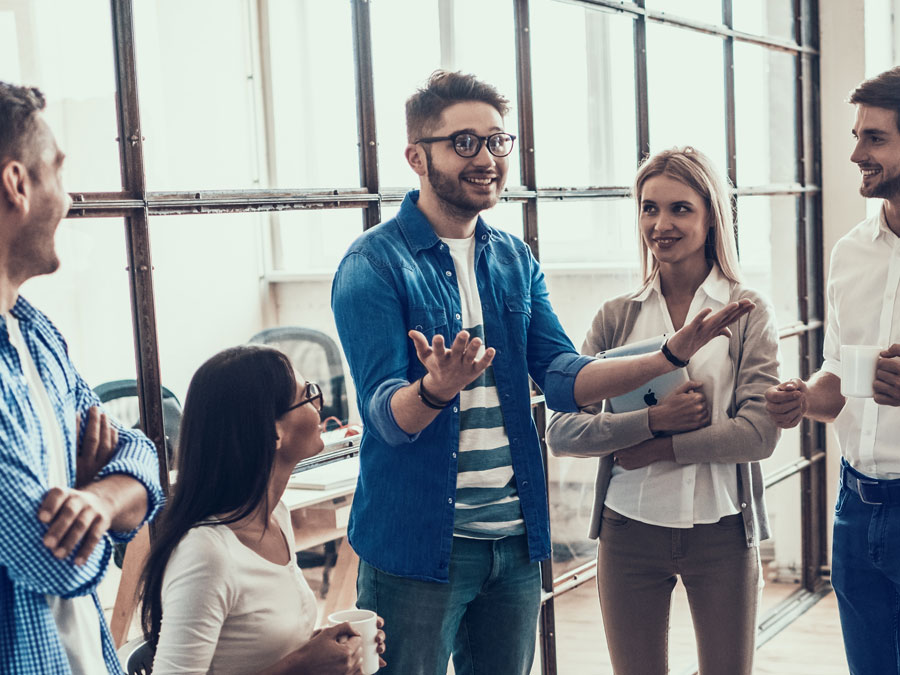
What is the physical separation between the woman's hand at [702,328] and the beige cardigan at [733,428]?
0.96 ft

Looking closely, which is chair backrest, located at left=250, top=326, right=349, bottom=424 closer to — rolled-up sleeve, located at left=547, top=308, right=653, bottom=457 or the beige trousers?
rolled-up sleeve, located at left=547, top=308, right=653, bottom=457

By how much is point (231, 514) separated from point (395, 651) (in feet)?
1.49

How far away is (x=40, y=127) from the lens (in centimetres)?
114

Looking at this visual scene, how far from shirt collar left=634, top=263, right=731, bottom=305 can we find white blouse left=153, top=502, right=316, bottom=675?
106 centimetres

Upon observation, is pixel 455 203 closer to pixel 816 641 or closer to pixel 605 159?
pixel 605 159

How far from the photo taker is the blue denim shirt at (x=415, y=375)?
5.48 feet

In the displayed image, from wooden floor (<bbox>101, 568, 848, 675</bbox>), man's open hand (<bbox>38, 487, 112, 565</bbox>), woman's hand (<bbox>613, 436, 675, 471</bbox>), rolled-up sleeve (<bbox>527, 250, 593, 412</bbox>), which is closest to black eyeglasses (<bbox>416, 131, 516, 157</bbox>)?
rolled-up sleeve (<bbox>527, 250, 593, 412</bbox>)

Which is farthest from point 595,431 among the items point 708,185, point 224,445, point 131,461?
point 131,461

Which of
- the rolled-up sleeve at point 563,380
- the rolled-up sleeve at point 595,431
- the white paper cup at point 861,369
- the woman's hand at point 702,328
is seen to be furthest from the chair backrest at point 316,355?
the white paper cup at point 861,369

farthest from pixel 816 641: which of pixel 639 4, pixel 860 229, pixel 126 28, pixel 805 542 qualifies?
pixel 126 28

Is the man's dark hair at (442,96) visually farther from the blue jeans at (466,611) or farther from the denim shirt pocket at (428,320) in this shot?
the blue jeans at (466,611)

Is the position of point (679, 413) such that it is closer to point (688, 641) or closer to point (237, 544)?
point (237, 544)

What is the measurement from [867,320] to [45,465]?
5.86 ft

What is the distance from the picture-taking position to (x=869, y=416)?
2221 millimetres
